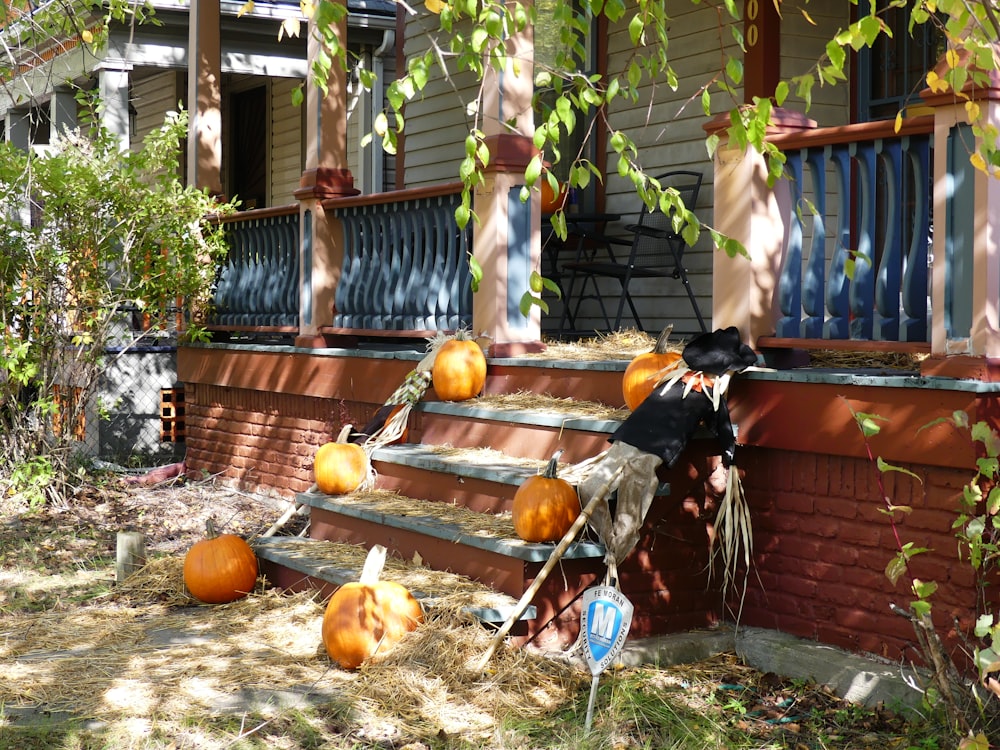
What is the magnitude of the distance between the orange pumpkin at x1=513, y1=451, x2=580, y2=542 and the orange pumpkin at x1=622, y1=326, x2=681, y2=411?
682mm

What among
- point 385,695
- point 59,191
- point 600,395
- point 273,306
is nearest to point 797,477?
point 600,395

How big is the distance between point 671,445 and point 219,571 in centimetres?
222

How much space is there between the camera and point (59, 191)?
7.94 meters

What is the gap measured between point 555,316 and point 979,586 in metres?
5.92

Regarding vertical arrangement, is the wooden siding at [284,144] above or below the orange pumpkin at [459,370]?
above

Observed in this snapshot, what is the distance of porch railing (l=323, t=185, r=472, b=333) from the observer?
673 cm

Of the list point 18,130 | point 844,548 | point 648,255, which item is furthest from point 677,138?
point 18,130

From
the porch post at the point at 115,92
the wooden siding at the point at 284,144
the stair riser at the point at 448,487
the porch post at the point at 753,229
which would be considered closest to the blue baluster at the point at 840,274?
the porch post at the point at 753,229

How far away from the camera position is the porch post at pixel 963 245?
4000 millimetres

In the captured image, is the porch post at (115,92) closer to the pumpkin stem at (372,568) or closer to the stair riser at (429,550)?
the stair riser at (429,550)

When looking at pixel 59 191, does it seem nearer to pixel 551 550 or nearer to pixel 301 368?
pixel 301 368

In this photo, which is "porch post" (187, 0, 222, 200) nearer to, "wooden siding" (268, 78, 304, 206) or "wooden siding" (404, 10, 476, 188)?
"wooden siding" (404, 10, 476, 188)

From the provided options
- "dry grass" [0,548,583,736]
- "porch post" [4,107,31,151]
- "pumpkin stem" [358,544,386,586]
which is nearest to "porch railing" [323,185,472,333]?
"dry grass" [0,548,583,736]

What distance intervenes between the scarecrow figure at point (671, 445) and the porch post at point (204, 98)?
18.9 feet
